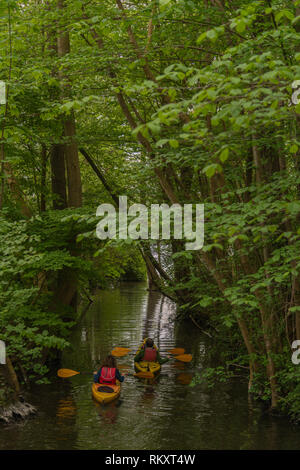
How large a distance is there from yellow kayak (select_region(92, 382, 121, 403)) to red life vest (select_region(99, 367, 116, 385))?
6.3 inches

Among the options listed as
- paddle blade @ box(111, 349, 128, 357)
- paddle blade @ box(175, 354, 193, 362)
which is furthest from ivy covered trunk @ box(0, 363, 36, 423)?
paddle blade @ box(175, 354, 193, 362)

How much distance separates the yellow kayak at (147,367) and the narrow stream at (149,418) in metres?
0.26

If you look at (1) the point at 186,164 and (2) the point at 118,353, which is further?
(2) the point at 118,353

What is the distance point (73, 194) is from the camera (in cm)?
1416

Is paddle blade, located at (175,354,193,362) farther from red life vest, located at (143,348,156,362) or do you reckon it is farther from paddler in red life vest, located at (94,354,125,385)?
paddler in red life vest, located at (94,354,125,385)

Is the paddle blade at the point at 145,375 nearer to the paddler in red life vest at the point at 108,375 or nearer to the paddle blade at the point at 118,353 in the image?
the paddler in red life vest at the point at 108,375

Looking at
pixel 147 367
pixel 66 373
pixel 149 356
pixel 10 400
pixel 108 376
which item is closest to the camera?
pixel 10 400

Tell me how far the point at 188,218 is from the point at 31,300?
20.7ft

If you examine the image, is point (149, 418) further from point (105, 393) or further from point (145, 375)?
point (145, 375)

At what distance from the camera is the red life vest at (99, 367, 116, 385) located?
1095 cm

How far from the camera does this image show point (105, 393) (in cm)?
1047

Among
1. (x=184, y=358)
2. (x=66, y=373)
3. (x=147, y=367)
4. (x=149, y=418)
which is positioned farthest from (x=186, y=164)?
(x=184, y=358)

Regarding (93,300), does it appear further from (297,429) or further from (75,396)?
(297,429)

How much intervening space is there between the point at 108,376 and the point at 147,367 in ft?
5.93
